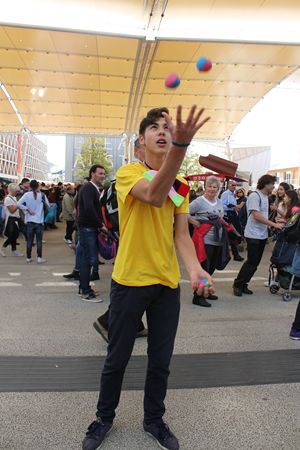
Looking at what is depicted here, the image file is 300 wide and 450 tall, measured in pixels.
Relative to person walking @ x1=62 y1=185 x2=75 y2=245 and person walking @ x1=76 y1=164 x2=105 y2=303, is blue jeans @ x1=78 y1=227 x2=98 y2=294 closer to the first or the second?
person walking @ x1=76 y1=164 x2=105 y2=303

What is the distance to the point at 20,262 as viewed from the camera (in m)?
9.02

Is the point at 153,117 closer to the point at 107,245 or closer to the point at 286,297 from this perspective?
the point at 107,245

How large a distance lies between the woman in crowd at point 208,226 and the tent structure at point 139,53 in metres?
2.61

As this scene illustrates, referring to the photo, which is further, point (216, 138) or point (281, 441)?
point (216, 138)

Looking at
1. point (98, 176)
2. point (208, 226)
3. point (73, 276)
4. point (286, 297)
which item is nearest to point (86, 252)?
point (98, 176)

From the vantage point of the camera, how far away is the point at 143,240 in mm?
2363

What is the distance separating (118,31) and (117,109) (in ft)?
32.3

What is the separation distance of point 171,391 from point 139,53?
14.2 meters

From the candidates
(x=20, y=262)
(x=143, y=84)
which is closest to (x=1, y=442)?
(x=20, y=262)

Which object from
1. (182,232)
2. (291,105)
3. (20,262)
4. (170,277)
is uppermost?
(291,105)

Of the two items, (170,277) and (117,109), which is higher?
(117,109)

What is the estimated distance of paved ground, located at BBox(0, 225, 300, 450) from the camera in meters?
2.67

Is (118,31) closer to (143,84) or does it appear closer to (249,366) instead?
(143,84)

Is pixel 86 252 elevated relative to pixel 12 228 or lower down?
elevated
